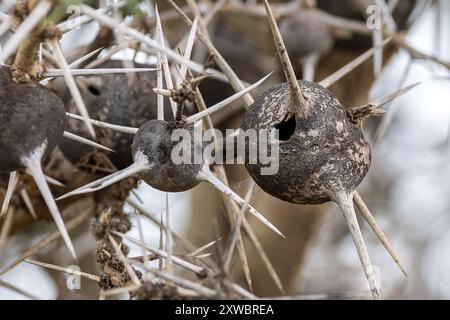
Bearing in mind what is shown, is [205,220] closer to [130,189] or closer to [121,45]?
[130,189]

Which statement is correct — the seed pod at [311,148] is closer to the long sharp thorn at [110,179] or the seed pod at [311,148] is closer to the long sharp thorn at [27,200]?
the long sharp thorn at [110,179]

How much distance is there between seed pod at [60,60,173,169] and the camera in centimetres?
130

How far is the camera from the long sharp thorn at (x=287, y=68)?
0.94m

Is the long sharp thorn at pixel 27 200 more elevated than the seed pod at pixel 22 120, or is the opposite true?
the long sharp thorn at pixel 27 200

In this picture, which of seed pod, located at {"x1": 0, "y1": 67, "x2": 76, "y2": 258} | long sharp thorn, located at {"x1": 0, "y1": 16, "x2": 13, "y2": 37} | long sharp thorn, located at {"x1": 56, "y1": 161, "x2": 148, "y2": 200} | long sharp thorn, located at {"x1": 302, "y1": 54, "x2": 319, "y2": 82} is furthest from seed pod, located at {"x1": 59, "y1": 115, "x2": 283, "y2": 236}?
long sharp thorn, located at {"x1": 302, "y1": 54, "x2": 319, "y2": 82}

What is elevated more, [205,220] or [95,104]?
[205,220]

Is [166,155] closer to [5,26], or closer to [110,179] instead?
[110,179]

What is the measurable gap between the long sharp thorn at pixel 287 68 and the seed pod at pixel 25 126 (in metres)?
0.31

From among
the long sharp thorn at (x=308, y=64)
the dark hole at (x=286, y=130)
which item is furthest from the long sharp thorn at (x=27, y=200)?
the long sharp thorn at (x=308, y=64)

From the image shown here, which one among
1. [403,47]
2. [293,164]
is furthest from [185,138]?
[403,47]

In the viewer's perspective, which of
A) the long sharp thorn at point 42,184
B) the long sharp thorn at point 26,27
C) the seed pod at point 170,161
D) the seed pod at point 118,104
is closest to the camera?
the long sharp thorn at point 26,27

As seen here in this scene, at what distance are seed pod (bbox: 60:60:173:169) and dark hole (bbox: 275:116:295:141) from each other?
0.29 meters
